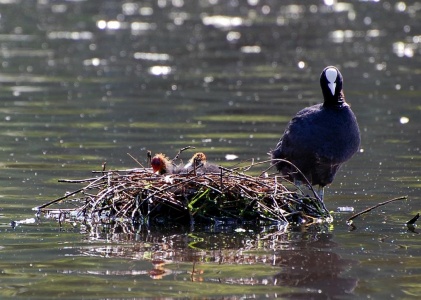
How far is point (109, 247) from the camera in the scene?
7.52 metres

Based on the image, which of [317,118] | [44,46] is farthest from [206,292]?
[44,46]

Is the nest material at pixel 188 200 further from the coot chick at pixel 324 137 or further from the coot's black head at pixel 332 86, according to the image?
the coot's black head at pixel 332 86

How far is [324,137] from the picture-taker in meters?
9.08

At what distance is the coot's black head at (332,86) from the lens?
9164mm

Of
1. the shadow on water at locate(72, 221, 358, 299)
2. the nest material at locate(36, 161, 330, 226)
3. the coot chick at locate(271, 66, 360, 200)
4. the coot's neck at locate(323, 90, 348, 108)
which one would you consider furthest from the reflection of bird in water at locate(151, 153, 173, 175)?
the coot's neck at locate(323, 90, 348, 108)

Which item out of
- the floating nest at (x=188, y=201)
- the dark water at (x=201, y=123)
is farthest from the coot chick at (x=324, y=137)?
the floating nest at (x=188, y=201)

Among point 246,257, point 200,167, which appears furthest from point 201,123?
point 246,257

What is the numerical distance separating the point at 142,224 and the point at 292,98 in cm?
799

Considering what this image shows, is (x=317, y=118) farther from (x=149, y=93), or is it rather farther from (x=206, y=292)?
(x=149, y=93)

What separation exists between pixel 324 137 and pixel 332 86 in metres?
0.47

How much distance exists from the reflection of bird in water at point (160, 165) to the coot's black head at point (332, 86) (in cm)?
160

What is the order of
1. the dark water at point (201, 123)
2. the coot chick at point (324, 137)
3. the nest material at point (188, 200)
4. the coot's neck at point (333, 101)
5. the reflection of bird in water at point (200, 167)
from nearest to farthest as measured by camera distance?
the dark water at point (201, 123) → the nest material at point (188, 200) → the reflection of bird in water at point (200, 167) → the coot chick at point (324, 137) → the coot's neck at point (333, 101)

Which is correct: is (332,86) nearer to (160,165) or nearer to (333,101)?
(333,101)

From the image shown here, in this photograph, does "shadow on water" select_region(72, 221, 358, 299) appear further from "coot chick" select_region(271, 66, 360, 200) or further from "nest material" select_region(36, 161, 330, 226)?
"coot chick" select_region(271, 66, 360, 200)
